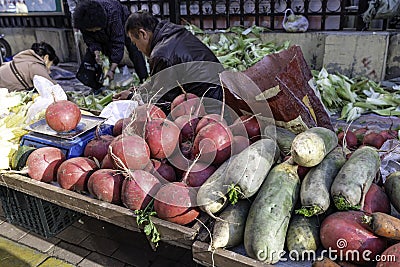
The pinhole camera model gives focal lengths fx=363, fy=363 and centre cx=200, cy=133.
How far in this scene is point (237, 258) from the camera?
1602mm

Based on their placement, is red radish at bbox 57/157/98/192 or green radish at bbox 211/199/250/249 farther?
red radish at bbox 57/157/98/192

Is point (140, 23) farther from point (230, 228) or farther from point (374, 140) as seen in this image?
point (230, 228)

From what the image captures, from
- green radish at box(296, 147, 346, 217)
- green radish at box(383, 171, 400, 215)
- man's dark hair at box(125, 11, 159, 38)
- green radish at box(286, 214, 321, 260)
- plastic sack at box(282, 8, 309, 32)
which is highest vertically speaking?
man's dark hair at box(125, 11, 159, 38)

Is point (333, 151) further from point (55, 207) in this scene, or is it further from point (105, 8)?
point (105, 8)

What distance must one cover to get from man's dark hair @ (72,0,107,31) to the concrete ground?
117 inches

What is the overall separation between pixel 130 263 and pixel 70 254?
48cm

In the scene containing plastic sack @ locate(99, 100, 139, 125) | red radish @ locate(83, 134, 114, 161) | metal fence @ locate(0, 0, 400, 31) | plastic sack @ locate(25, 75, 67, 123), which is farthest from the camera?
metal fence @ locate(0, 0, 400, 31)

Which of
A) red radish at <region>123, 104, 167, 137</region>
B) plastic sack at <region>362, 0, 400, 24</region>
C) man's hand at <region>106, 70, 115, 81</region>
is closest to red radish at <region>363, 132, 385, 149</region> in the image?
red radish at <region>123, 104, 167, 137</region>

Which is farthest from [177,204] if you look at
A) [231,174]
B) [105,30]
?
[105,30]

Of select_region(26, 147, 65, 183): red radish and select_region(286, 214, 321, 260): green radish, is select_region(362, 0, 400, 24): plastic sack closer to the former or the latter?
select_region(286, 214, 321, 260): green radish

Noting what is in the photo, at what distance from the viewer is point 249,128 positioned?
2.13 meters

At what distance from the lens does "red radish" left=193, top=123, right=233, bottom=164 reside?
1.91 metres

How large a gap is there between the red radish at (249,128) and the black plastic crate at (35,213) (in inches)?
59.5

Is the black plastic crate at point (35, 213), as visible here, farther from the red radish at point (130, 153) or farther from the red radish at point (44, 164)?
the red radish at point (130, 153)
